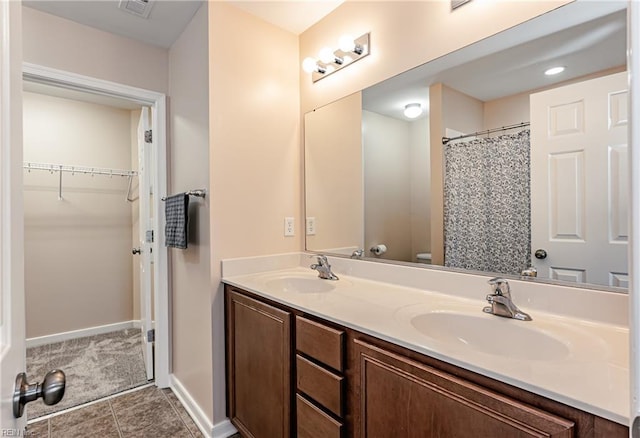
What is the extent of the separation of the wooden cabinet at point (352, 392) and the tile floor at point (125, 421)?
0.41 meters

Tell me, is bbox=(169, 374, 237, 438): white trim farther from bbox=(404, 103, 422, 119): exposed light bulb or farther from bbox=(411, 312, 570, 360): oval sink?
bbox=(404, 103, 422, 119): exposed light bulb

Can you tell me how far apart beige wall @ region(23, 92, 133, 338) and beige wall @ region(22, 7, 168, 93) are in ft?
5.00

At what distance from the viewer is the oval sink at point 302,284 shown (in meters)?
1.75

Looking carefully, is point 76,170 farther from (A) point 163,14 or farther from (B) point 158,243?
(A) point 163,14

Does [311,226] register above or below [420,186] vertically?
below

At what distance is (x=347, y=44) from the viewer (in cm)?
171

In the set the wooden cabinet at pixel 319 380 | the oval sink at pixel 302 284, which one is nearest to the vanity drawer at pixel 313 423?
the wooden cabinet at pixel 319 380

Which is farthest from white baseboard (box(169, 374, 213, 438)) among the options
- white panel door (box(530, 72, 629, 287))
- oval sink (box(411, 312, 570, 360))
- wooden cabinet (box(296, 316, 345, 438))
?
white panel door (box(530, 72, 629, 287))

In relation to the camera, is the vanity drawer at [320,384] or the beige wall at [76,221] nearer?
the vanity drawer at [320,384]

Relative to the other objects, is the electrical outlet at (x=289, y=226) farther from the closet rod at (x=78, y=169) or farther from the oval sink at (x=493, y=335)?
the closet rod at (x=78, y=169)

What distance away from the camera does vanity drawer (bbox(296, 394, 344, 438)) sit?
1098mm

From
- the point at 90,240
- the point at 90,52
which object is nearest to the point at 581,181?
the point at 90,52

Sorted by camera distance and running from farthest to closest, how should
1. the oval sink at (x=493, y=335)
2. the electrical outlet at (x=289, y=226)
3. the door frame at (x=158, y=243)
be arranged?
the door frame at (x=158, y=243), the electrical outlet at (x=289, y=226), the oval sink at (x=493, y=335)

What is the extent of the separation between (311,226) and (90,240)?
2543 mm
